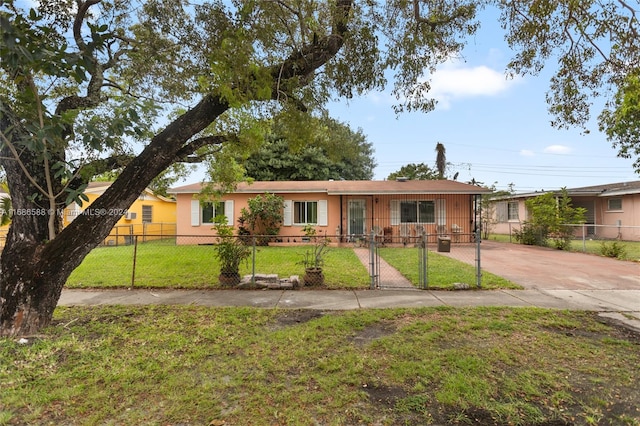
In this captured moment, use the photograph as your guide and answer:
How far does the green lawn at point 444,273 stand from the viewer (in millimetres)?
7402

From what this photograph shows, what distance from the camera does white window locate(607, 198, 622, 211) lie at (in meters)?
19.6

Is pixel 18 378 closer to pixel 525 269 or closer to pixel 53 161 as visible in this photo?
pixel 53 161

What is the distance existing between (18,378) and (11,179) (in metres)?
2.62

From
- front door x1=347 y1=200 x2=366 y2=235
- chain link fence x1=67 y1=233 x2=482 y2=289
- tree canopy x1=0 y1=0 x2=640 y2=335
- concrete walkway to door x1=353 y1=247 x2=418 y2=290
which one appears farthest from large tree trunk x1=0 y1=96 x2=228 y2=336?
front door x1=347 y1=200 x2=366 y2=235

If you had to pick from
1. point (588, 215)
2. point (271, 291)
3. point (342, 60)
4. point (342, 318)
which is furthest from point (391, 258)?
point (588, 215)

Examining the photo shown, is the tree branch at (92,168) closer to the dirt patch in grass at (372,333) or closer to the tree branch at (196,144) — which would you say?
the tree branch at (196,144)

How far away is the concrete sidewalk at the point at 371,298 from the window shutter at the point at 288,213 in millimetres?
9381

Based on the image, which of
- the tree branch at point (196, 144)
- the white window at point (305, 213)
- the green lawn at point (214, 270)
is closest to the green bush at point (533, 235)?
the green lawn at point (214, 270)

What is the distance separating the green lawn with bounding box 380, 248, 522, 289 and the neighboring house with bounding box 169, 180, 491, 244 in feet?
15.0

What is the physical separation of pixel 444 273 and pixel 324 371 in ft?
20.2

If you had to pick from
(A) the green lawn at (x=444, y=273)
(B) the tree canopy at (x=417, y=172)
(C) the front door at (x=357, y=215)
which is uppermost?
(B) the tree canopy at (x=417, y=172)

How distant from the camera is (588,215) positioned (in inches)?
842

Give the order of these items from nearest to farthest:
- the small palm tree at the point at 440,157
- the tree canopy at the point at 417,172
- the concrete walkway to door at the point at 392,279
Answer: the concrete walkway to door at the point at 392,279 < the tree canopy at the point at 417,172 < the small palm tree at the point at 440,157

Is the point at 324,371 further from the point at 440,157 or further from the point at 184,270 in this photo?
the point at 440,157
